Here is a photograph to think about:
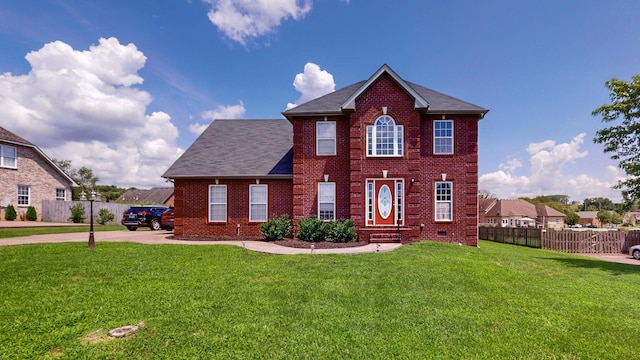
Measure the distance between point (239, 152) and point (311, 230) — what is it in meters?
6.69

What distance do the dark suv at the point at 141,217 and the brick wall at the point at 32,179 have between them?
1326 cm

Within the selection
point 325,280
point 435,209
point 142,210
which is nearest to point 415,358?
point 325,280

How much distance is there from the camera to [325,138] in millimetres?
16094

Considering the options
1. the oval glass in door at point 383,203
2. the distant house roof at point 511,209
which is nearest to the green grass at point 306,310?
the oval glass in door at point 383,203

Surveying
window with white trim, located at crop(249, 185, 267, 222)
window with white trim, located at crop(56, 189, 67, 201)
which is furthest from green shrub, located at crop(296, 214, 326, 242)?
window with white trim, located at crop(56, 189, 67, 201)

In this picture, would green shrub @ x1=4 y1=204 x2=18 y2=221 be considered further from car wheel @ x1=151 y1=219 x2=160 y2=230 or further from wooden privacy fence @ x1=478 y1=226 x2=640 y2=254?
wooden privacy fence @ x1=478 y1=226 x2=640 y2=254

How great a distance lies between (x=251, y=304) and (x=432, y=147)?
12.5m

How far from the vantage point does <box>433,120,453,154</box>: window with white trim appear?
621 inches

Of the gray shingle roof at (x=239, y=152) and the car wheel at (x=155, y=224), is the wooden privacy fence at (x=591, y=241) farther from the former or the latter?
the car wheel at (x=155, y=224)

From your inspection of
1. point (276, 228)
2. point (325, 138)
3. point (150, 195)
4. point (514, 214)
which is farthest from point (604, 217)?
point (150, 195)

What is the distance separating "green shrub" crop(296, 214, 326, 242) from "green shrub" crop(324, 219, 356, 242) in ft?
0.96

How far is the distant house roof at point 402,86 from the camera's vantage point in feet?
49.1

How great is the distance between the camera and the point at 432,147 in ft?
51.7

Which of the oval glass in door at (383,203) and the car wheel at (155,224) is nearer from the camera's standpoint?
the oval glass in door at (383,203)
